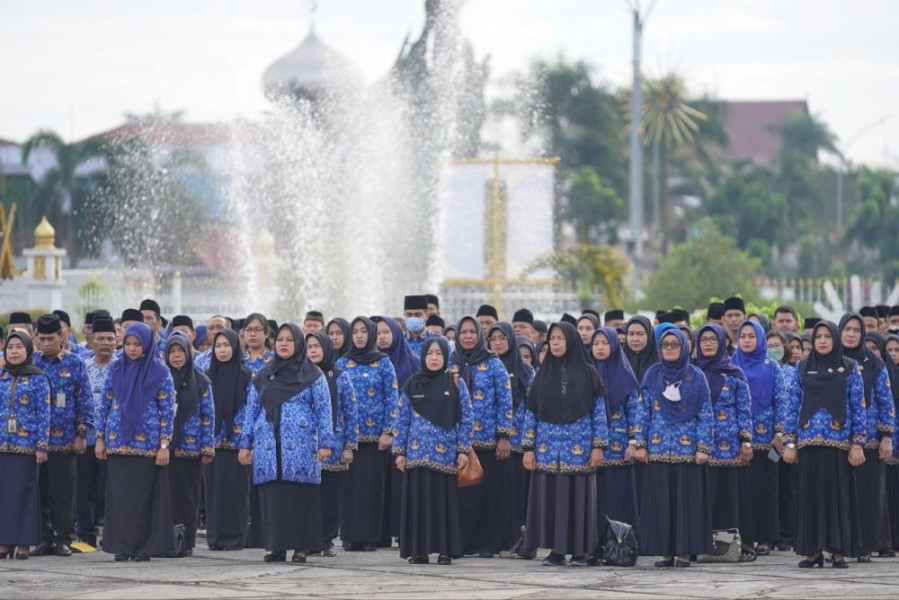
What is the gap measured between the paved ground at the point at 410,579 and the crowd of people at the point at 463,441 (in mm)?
220

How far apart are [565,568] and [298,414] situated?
184cm

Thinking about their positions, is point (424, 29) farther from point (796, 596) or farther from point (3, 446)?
point (796, 596)

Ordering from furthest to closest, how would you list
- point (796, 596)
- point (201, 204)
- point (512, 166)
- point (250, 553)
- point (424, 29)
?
point (201, 204) → point (424, 29) → point (512, 166) → point (250, 553) → point (796, 596)

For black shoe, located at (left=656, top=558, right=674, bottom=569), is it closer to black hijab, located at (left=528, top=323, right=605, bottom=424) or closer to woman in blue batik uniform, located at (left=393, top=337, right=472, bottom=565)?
black hijab, located at (left=528, top=323, right=605, bottom=424)

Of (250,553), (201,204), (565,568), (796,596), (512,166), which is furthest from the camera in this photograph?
(201,204)

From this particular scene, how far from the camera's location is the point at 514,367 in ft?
40.4

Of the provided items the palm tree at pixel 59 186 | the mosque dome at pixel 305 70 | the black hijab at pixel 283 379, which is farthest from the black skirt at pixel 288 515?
the palm tree at pixel 59 186

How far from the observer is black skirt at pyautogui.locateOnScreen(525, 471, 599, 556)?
10.9 metres

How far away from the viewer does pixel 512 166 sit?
3116cm

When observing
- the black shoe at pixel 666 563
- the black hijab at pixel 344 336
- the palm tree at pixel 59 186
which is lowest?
the black shoe at pixel 666 563

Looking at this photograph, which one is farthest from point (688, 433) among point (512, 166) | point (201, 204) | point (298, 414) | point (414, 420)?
point (201, 204)

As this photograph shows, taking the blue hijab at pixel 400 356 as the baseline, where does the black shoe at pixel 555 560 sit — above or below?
below

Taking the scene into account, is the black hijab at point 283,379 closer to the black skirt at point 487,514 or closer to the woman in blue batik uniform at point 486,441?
the woman in blue batik uniform at point 486,441

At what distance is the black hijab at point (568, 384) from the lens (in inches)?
431
